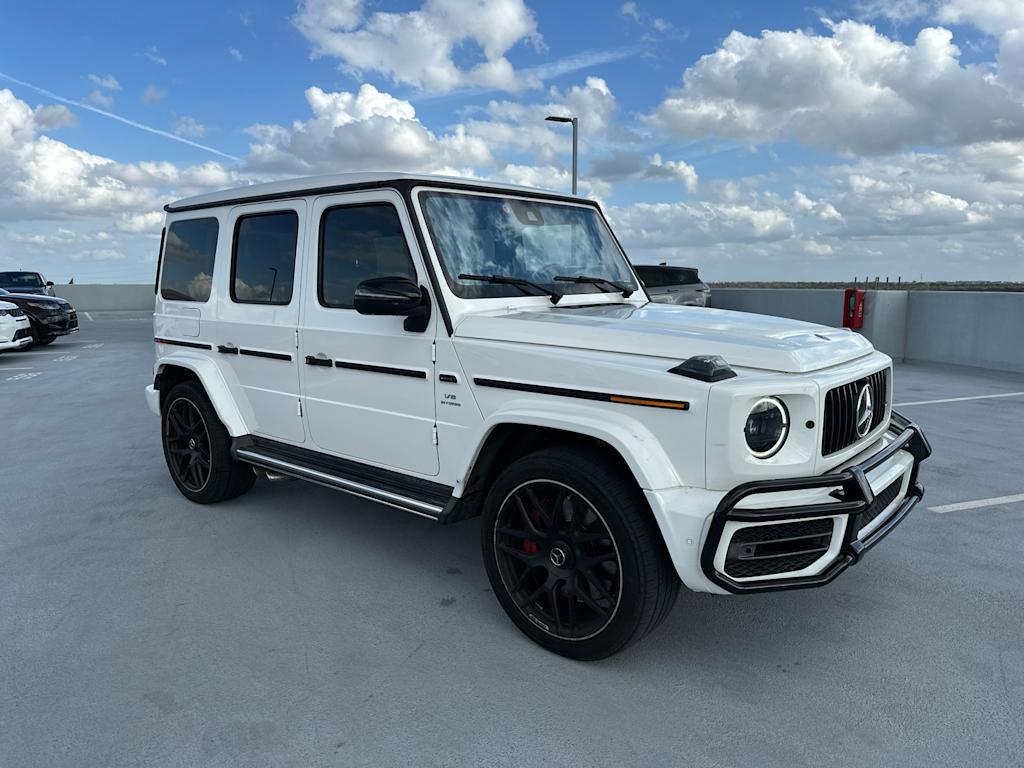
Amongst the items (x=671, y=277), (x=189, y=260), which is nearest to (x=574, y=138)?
(x=671, y=277)

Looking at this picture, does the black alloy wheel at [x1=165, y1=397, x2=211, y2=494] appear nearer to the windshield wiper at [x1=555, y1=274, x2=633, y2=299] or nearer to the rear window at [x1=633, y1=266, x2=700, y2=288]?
the windshield wiper at [x1=555, y1=274, x2=633, y2=299]

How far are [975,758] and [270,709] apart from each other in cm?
246

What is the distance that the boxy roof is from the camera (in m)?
3.70

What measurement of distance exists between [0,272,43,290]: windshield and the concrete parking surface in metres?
19.6

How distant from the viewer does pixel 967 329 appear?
38.3 feet

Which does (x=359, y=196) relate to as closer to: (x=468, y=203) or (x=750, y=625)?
(x=468, y=203)

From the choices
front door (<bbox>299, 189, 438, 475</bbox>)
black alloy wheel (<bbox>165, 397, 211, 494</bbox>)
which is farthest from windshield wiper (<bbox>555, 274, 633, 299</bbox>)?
black alloy wheel (<bbox>165, 397, 211, 494</bbox>)

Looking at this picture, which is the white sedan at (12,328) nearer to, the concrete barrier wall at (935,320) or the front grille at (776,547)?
the concrete barrier wall at (935,320)

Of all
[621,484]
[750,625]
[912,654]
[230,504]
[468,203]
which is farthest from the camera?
[230,504]

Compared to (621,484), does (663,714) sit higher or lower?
lower

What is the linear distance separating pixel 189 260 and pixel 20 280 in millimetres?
20273

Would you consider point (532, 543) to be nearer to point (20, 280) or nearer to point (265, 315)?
point (265, 315)

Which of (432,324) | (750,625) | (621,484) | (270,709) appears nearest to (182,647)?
(270,709)

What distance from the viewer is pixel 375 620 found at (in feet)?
11.4
